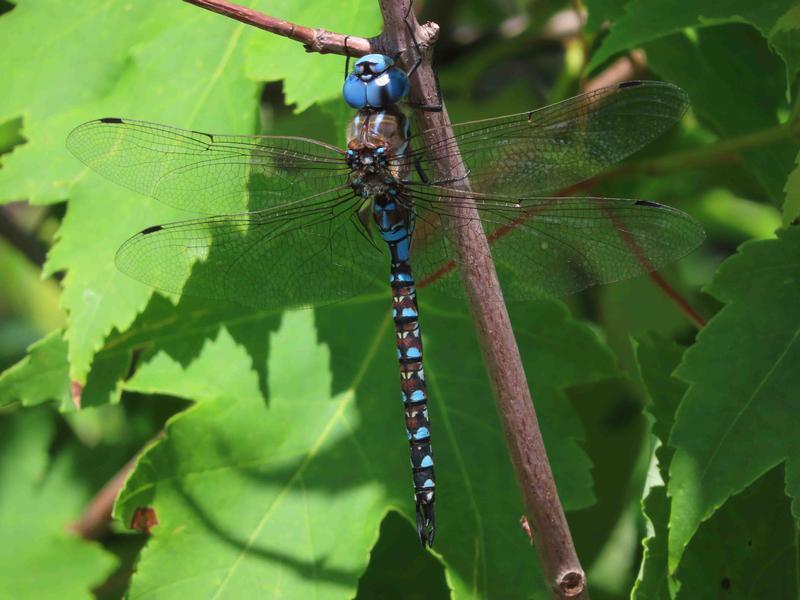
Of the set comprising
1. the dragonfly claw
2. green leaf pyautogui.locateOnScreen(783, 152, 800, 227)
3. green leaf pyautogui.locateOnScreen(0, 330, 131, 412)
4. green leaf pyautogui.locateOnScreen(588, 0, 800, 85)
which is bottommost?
the dragonfly claw

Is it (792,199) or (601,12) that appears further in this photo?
(601,12)

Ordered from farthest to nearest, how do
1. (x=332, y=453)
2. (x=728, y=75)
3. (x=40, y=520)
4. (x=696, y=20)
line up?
(x=40, y=520)
(x=728, y=75)
(x=332, y=453)
(x=696, y=20)

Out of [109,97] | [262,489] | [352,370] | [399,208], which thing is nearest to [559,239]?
[399,208]

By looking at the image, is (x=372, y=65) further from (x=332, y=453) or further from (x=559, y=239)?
(x=332, y=453)

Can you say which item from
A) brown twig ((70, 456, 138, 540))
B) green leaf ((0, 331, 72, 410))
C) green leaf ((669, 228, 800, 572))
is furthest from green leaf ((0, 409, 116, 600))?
green leaf ((669, 228, 800, 572))

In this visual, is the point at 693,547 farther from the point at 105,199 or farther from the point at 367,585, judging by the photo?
the point at 105,199

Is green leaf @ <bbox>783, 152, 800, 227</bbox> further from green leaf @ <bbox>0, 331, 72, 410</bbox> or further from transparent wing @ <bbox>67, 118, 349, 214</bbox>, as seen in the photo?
green leaf @ <bbox>0, 331, 72, 410</bbox>

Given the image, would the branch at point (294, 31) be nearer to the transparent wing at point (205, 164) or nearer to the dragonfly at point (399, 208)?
the dragonfly at point (399, 208)
